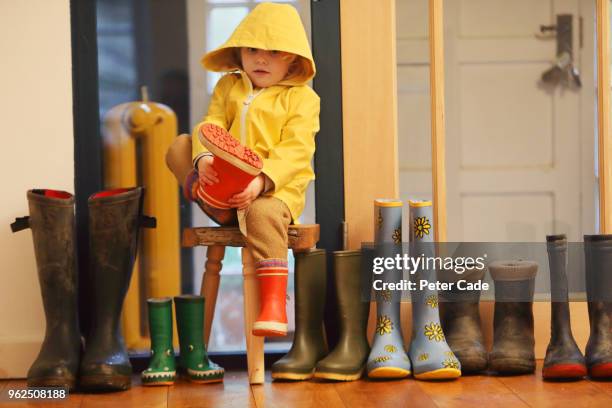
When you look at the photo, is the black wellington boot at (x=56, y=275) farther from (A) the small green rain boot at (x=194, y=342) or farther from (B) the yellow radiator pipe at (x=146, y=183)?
(B) the yellow radiator pipe at (x=146, y=183)

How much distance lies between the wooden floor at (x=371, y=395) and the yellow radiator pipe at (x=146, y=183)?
0.53 metres

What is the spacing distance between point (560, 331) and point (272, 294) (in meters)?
0.60

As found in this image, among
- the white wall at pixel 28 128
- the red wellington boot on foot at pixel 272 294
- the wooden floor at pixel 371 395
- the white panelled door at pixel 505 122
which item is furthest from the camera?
the white panelled door at pixel 505 122

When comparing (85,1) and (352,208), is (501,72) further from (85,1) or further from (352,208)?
(85,1)

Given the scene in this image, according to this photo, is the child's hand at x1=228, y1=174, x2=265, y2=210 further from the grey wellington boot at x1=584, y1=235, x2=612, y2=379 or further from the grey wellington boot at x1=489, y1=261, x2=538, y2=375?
the grey wellington boot at x1=584, y1=235, x2=612, y2=379

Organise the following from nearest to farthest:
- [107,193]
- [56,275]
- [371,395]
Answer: [371,395] < [56,275] < [107,193]

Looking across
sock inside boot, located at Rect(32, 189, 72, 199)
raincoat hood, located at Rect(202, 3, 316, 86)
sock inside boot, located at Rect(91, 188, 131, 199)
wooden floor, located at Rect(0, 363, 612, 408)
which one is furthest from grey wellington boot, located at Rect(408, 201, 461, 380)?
sock inside boot, located at Rect(32, 189, 72, 199)

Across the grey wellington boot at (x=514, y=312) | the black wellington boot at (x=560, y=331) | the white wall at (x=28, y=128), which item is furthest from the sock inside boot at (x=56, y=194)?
the black wellington boot at (x=560, y=331)

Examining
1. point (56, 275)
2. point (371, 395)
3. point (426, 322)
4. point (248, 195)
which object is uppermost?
point (248, 195)

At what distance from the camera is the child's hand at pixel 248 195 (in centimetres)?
173

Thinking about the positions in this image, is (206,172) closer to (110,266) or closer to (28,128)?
(110,266)

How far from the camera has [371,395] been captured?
1.65 m

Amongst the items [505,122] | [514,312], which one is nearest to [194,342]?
[514,312]

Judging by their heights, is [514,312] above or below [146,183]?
below
